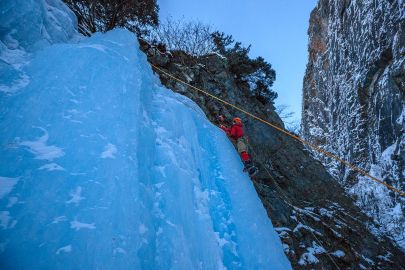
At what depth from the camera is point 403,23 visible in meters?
11.0

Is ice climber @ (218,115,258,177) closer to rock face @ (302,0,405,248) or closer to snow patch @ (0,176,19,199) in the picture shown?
snow patch @ (0,176,19,199)

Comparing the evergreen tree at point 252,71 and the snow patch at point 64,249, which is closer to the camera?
the snow patch at point 64,249

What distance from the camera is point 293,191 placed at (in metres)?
7.53

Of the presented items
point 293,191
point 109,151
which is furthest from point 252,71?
point 109,151

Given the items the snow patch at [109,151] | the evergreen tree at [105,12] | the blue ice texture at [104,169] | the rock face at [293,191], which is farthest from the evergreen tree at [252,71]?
the snow patch at [109,151]

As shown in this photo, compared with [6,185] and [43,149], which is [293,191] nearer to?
[43,149]

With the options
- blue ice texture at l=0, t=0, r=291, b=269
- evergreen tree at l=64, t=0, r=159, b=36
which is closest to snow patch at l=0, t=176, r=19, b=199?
blue ice texture at l=0, t=0, r=291, b=269

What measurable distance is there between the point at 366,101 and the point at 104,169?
44.3 feet

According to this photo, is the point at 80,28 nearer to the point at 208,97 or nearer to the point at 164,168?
the point at 208,97

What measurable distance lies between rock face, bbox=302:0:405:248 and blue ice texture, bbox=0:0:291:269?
6.50 metres

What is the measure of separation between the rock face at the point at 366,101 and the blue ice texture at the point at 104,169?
650 centimetres

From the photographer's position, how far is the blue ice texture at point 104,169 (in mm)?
2516

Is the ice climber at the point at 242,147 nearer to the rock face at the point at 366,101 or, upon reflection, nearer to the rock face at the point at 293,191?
the rock face at the point at 293,191

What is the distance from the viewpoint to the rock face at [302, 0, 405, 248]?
10820 mm
